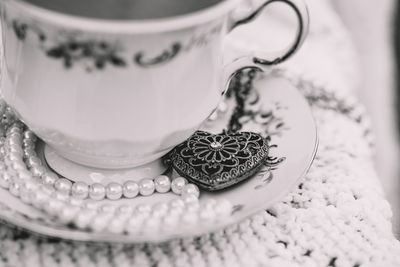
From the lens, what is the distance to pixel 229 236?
500 mm

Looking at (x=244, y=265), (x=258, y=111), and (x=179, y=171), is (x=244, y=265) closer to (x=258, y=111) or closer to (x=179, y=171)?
(x=179, y=171)

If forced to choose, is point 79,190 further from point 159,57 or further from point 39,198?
point 159,57

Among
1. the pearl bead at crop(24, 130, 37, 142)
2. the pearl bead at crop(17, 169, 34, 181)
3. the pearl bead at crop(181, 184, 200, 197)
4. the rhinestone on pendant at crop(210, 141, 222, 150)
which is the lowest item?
the pearl bead at crop(24, 130, 37, 142)

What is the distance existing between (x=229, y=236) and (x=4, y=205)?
197 millimetres

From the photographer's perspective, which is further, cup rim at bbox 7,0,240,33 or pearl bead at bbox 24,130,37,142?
pearl bead at bbox 24,130,37,142

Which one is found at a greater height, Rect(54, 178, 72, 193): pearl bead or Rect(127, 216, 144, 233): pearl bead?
Rect(127, 216, 144, 233): pearl bead

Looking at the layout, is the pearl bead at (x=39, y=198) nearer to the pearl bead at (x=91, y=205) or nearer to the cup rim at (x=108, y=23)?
the pearl bead at (x=91, y=205)

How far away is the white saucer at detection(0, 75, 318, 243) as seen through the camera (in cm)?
42

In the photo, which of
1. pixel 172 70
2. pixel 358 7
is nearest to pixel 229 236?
pixel 172 70

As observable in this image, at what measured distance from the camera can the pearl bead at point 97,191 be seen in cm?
49

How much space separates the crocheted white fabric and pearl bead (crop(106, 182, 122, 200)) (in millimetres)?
46

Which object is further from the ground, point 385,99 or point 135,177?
point 135,177

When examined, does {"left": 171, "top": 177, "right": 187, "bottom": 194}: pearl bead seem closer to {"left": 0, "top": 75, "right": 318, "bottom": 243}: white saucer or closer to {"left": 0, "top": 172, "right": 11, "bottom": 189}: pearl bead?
{"left": 0, "top": 75, "right": 318, "bottom": 243}: white saucer

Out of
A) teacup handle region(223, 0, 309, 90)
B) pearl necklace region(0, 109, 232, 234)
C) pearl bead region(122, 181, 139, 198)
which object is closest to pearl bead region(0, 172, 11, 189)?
pearl necklace region(0, 109, 232, 234)
